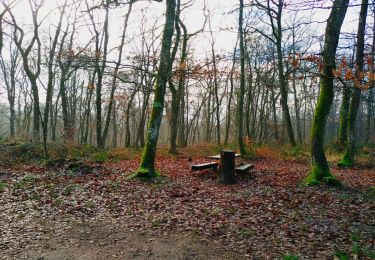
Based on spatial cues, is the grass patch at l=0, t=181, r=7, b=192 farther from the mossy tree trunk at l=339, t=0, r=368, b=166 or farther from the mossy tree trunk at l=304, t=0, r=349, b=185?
the mossy tree trunk at l=339, t=0, r=368, b=166

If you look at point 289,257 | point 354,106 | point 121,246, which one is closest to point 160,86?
point 121,246

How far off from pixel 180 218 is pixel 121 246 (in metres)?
1.72

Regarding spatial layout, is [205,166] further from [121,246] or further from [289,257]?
[289,257]

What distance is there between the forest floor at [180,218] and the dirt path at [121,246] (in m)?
0.02

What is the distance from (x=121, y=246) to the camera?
5699mm

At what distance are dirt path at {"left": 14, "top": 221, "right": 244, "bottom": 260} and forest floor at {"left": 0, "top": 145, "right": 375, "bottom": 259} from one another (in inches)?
0.7

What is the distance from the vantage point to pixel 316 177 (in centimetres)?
966

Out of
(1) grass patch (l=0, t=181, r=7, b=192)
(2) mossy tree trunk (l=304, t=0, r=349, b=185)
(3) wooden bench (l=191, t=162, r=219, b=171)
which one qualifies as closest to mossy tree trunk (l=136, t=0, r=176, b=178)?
(3) wooden bench (l=191, t=162, r=219, b=171)

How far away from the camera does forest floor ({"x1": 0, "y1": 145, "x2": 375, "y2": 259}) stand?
5536mm

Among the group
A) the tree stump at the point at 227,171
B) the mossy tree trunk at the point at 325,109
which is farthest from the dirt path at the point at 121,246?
the mossy tree trunk at the point at 325,109

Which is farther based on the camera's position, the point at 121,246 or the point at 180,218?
the point at 180,218

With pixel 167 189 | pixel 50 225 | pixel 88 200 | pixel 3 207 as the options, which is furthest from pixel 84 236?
pixel 167 189

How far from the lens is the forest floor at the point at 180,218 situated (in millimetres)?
5536

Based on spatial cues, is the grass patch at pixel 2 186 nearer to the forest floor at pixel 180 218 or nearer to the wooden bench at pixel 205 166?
the forest floor at pixel 180 218
